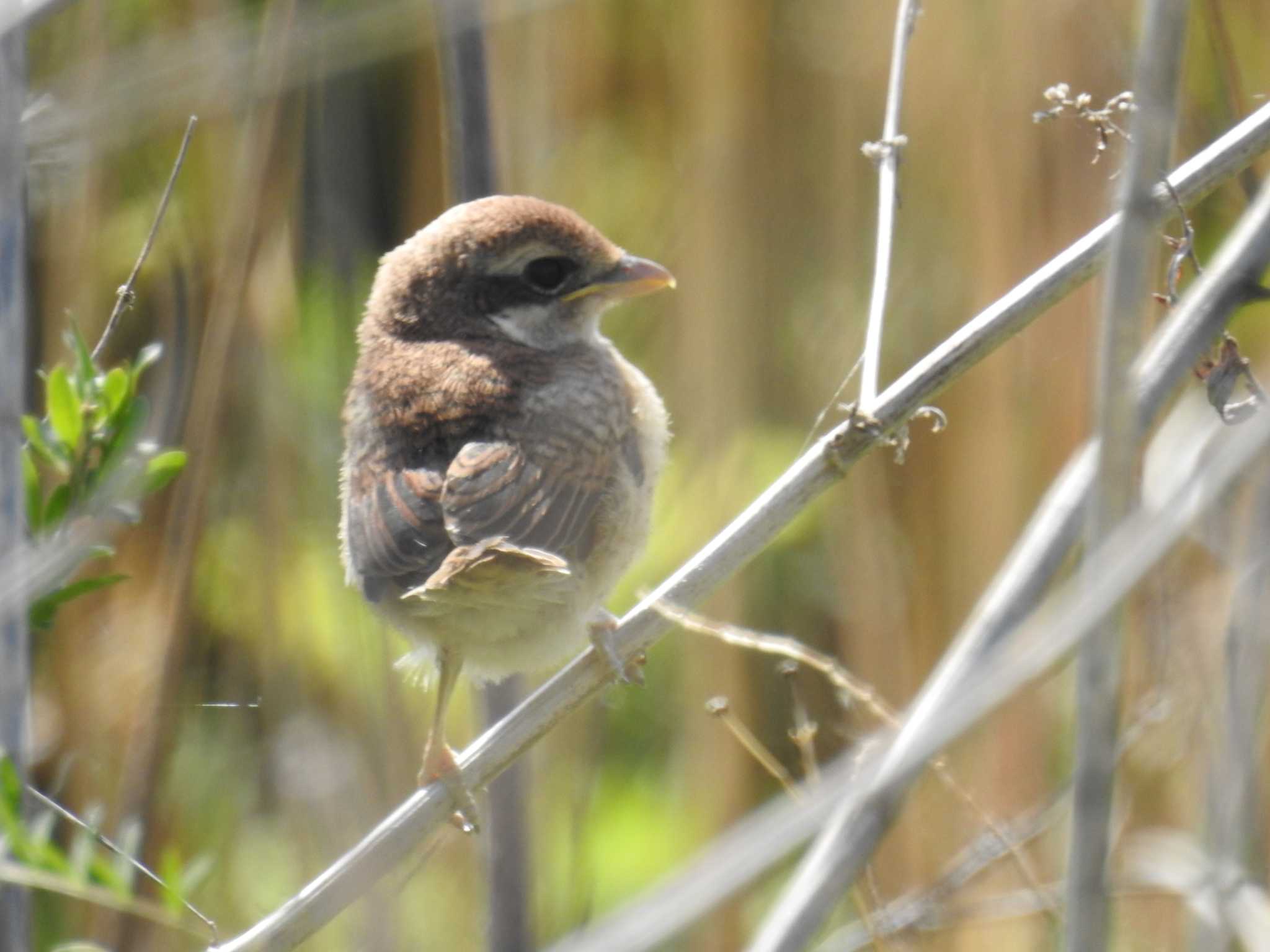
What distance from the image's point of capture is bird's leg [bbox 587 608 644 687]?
7.29 ft

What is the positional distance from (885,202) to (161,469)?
1.06 metres

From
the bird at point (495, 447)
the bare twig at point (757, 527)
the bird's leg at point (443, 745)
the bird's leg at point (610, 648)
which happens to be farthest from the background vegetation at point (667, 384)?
the bare twig at point (757, 527)

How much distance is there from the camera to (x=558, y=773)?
3.26 meters

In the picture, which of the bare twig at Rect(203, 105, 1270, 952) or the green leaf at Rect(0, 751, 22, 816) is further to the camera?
the bare twig at Rect(203, 105, 1270, 952)

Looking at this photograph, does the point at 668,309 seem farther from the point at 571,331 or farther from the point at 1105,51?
the point at 1105,51

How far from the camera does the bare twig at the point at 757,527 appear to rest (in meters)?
1.84

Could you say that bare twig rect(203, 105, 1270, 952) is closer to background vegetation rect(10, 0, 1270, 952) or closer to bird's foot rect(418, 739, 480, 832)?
bird's foot rect(418, 739, 480, 832)

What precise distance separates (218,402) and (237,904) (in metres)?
1.21

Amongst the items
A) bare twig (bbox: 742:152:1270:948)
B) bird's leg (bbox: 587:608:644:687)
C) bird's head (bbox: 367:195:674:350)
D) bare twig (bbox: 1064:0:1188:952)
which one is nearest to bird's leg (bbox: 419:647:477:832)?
bird's leg (bbox: 587:608:644:687)

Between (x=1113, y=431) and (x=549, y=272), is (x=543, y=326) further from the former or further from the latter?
(x=1113, y=431)

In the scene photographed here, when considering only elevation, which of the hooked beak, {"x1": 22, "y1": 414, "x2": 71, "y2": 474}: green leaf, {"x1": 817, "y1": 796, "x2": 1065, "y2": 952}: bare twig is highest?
{"x1": 22, "y1": 414, "x2": 71, "y2": 474}: green leaf

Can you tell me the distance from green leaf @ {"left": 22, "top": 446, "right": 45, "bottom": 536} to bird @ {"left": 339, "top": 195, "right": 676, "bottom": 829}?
552 millimetres

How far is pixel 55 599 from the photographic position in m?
1.77

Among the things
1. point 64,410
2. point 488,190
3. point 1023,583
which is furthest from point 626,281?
point 1023,583
